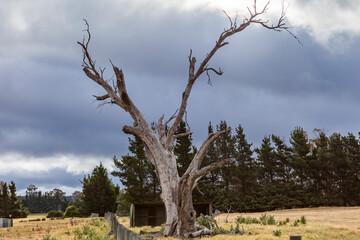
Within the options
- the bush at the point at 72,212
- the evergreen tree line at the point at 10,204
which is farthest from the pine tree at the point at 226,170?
the evergreen tree line at the point at 10,204

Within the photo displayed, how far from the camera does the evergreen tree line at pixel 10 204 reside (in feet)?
184

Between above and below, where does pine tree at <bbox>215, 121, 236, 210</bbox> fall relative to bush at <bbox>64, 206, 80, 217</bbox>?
above

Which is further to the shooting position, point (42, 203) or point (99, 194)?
point (42, 203)

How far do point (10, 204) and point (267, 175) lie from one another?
45398 mm

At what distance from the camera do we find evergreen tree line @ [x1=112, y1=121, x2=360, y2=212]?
123ft

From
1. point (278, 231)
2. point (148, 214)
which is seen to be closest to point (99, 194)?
point (148, 214)

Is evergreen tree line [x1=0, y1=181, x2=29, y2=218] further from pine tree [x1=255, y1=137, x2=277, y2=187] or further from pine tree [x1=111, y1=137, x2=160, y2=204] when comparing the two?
pine tree [x1=255, y1=137, x2=277, y2=187]

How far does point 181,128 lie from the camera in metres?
39.0

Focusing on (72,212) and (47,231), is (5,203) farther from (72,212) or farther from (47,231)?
(47,231)

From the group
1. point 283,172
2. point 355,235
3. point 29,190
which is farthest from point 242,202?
point 29,190

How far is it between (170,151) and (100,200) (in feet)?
131

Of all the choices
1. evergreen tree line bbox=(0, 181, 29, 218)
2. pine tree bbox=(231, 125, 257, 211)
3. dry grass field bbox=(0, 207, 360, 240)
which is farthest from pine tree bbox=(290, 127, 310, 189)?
evergreen tree line bbox=(0, 181, 29, 218)

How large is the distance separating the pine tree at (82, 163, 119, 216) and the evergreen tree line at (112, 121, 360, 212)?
39.9 ft

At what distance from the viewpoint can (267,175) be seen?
4241 cm
